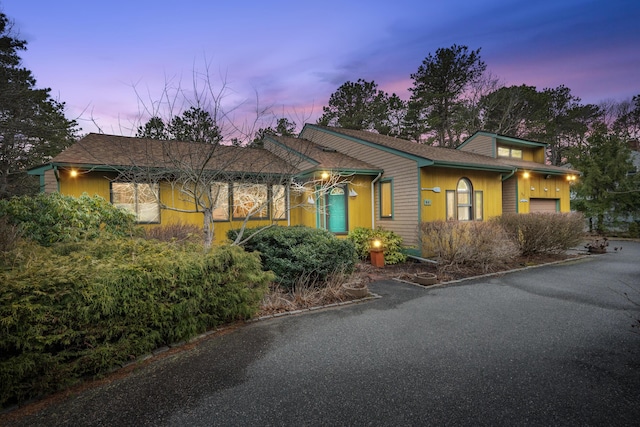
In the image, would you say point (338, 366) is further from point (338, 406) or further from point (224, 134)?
point (224, 134)

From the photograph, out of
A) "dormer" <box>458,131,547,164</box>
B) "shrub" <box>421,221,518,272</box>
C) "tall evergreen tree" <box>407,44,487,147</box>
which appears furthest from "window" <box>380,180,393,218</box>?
"tall evergreen tree" <box>407,44,487,147</box>

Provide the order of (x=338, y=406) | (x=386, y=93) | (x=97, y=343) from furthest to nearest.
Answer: (x=386, y=93), (x=97, y=343), (x=338, y=406)

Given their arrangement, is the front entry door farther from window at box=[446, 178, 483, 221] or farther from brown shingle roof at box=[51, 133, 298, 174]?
window at box=[446, 178, 483, 221]

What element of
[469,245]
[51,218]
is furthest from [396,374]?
[51,218]

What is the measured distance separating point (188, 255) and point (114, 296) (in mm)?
1167

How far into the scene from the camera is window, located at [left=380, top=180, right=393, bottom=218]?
1152 cm

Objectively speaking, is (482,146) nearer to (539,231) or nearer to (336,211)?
(539,231)

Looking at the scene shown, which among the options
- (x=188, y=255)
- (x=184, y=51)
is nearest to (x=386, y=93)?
(x=184, y=51)

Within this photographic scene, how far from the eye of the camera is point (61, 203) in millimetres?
6133

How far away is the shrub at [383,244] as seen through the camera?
1009cm

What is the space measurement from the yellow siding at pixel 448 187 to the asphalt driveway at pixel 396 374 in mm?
5391

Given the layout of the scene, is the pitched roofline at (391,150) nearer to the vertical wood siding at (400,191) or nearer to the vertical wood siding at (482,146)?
the vertical wood siding at (400,191)

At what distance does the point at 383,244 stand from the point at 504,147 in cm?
1129

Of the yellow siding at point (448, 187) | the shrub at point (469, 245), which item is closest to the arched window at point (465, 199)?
the yellow siding at point (448, 187)
